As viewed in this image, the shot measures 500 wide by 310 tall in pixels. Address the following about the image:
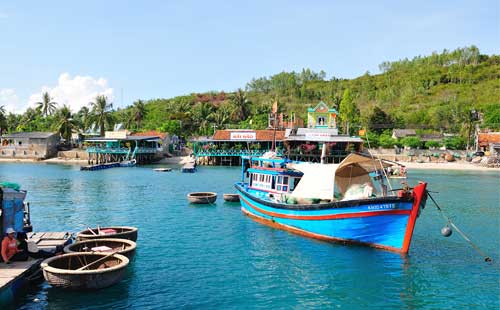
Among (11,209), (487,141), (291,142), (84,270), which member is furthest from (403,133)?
(11,209)

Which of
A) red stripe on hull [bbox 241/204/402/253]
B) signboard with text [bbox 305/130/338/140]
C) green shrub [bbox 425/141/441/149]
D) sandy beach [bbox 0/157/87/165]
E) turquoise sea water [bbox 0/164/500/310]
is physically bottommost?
turquoise sea water [bbox 0/164/500/310]

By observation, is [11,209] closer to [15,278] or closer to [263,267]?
[15,278]

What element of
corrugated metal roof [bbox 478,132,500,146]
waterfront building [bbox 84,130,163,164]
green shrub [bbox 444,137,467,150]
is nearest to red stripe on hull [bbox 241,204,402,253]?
waterfront building [bbox 84,130,163,164]

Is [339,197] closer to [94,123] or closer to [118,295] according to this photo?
[118,295]

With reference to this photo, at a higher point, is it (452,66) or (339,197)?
(452,66)

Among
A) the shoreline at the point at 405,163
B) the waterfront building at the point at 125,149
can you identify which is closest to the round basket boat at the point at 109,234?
the waterfront building at the point at 125,149

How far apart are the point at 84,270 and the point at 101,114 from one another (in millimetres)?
97606

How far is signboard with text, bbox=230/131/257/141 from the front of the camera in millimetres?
86312

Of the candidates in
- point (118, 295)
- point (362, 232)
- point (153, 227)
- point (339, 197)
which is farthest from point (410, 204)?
point (153, 227)

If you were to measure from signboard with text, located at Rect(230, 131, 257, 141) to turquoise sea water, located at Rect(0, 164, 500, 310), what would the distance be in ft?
165

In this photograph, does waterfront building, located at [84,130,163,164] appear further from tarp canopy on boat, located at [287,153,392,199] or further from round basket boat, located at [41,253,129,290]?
round basket boat, located at [41,253,129,290]

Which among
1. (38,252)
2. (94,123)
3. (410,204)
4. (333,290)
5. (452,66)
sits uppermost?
(452,66)

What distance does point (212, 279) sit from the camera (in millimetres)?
18391

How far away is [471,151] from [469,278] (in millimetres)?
86420
